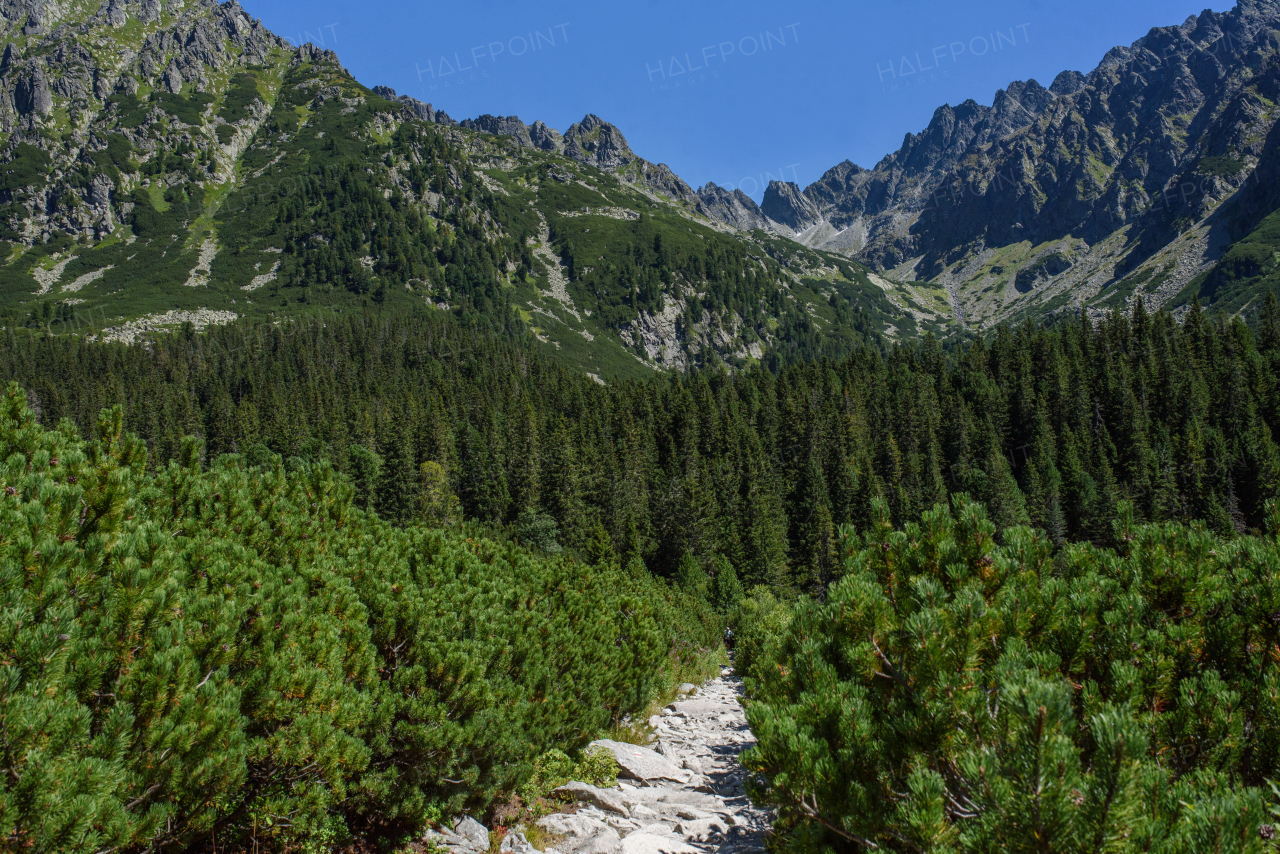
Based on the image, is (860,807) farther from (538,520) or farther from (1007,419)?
(1007,419)

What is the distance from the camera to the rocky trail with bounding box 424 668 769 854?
962cm

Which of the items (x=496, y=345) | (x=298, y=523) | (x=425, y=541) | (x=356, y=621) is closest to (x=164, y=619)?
(x=356, y=621)

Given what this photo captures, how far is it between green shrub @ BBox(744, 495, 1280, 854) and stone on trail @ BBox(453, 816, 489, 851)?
5.54m

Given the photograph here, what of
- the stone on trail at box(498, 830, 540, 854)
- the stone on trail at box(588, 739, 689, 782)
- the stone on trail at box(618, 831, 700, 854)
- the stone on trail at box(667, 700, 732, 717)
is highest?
the stone on trail at box(618, 831, 700, 854)

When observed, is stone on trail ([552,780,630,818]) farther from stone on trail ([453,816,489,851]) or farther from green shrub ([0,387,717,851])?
stone on trail ([453,816,489,851])

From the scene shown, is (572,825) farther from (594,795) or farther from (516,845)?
(594,795)

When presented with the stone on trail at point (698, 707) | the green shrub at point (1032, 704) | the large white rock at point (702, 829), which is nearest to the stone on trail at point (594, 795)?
the large white rock at point (702, 829)

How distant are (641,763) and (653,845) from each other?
5.17 m

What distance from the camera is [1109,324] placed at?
384ft

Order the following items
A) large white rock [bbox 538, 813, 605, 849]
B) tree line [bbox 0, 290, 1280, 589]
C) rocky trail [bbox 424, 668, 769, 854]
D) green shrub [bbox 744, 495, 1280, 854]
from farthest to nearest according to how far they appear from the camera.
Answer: tree line [bbox 0, 290, 1280, 589]
large white rock [bbox 538, 813, 605, 849]
rocky trail [bbox 424, 668, 769, 854]
green shrub [bbox 744, 495, 1280, 854]

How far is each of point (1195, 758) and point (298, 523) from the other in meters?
11.3

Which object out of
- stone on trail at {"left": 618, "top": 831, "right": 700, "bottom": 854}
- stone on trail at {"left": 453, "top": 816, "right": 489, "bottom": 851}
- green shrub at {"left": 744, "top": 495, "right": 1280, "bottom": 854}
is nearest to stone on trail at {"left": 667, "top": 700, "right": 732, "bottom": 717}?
stone on trail at {"left": 618, "top": 831, "right": 700, "bottom": 854}

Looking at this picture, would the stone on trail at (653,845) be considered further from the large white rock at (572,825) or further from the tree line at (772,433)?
the tree line at (772,433)

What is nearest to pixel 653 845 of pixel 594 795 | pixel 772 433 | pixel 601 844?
pixel 601 844
